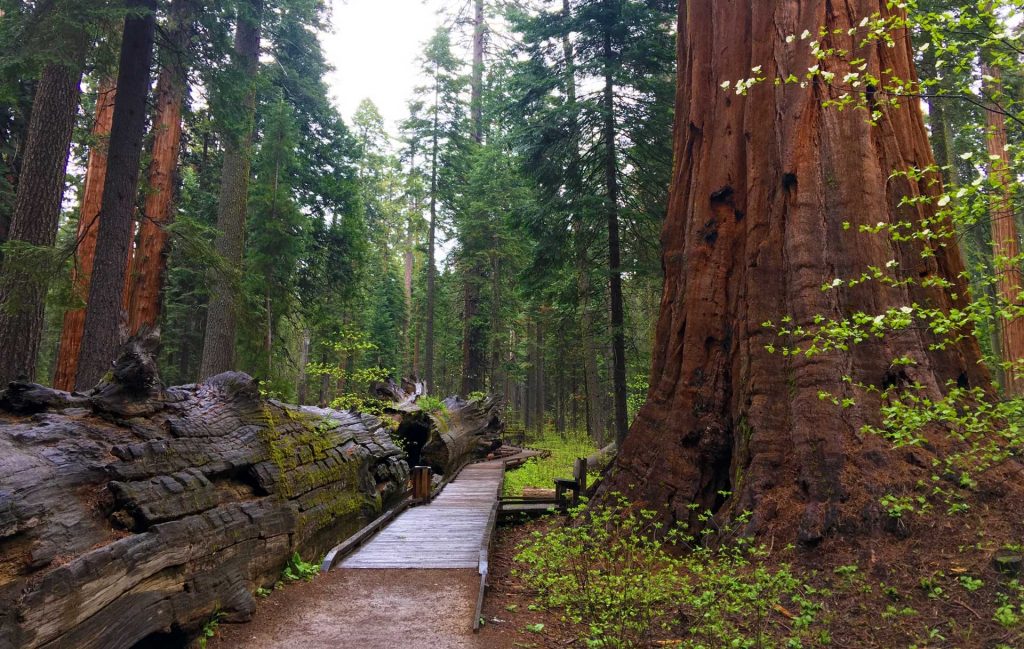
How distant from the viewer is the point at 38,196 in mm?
8336

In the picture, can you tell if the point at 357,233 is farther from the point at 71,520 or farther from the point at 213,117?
the point at 71,520

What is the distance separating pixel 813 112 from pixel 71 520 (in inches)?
307

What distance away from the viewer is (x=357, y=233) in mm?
19062

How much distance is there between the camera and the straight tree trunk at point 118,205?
7453 mm

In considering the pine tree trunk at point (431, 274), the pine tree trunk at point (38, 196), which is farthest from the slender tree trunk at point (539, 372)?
the pine tree trunk at point (38, 196)

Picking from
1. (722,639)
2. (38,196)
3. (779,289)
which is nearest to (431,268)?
(38,196)

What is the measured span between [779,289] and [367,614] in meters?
5.44

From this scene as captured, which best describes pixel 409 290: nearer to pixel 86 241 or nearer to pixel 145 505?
pixel 86 241

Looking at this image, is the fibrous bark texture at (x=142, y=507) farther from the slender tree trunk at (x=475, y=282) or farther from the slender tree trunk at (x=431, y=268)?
the slender tree trunk at (x=475, y=282)

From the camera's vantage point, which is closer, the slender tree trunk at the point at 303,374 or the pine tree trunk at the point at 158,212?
the pine tree trunk at the point at 158,212

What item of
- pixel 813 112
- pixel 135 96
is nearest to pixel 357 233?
pixel 135 96

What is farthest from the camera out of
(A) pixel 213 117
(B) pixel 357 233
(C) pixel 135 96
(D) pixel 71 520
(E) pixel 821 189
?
(B) pixel 357 233

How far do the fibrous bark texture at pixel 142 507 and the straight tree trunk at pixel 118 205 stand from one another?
8.87ft

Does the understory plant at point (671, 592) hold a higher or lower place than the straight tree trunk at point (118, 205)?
lower
